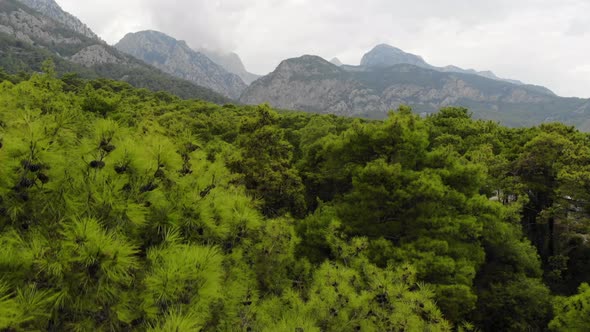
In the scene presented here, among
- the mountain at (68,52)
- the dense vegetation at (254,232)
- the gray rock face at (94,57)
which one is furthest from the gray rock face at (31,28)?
the dense vegetation at (254,232)

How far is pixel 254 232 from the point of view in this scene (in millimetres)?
5883

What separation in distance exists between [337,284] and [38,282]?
542 centimetres

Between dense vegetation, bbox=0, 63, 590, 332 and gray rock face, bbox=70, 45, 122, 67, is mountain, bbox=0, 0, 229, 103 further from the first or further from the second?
dense vegetation, bbox=0, 63, 590, 332

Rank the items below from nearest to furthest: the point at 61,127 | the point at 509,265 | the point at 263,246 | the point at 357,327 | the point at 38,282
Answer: the point at 38,282 → the point at 61,127 → the point at 357,327 → the point at 263,246 → the point at 509,265

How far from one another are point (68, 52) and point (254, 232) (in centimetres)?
20335

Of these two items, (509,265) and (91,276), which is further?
(509,265)

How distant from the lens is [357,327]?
6.14 metres

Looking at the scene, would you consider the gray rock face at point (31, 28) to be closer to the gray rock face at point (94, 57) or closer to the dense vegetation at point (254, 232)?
the gray rock face at point (94, 57)

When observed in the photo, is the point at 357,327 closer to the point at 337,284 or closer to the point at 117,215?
the point at 337,284

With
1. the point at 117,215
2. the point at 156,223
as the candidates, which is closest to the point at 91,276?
the point at 117,215

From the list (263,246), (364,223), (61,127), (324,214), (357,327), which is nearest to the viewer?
(61,127)

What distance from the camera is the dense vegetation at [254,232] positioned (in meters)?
2.82

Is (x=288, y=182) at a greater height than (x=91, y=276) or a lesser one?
lesser

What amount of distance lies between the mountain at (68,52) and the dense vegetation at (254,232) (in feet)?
426
